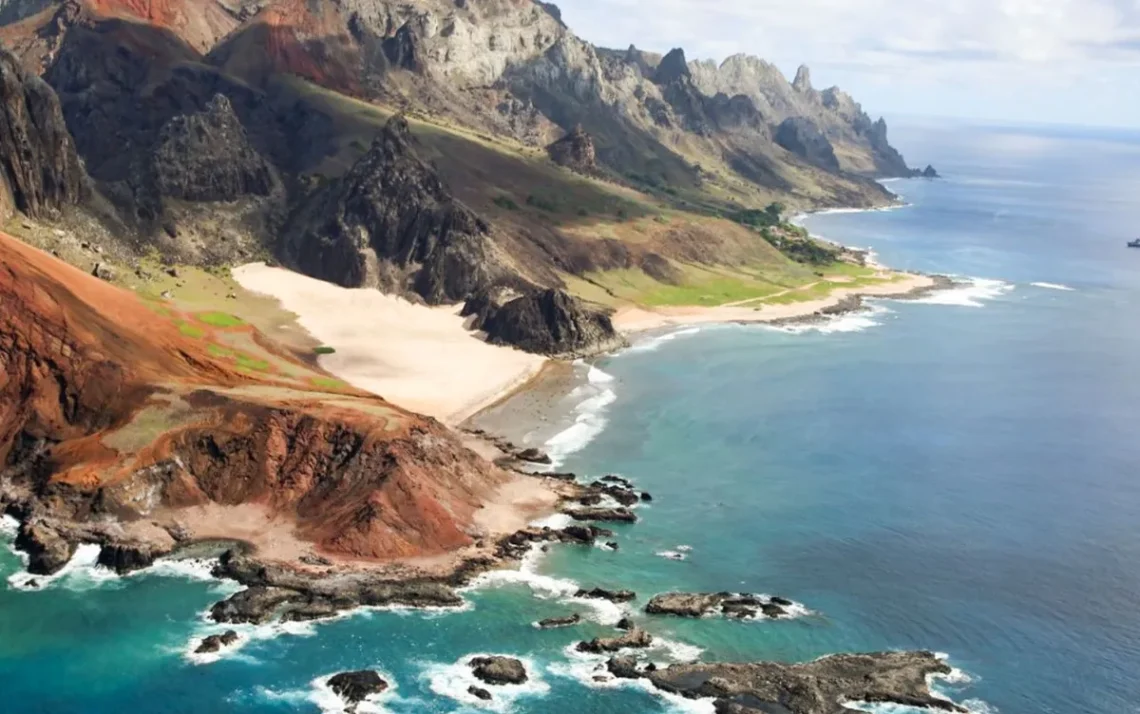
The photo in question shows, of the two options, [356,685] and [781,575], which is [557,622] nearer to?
[356,685]

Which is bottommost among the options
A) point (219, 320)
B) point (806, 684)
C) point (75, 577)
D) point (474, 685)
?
point (474, 685)

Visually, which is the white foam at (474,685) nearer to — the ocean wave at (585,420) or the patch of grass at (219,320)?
the ocean wave at (585,420)

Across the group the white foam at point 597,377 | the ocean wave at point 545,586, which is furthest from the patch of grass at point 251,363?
the white foam at point 597,377

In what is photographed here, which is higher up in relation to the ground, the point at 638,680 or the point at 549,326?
the point at 549,326

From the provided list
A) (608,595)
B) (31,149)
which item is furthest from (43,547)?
(31,149)

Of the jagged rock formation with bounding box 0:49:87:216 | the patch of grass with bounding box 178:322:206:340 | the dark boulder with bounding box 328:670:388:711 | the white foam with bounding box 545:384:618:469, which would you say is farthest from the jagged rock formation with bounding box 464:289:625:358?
the dark boulder with bounding box 328:670:388:711

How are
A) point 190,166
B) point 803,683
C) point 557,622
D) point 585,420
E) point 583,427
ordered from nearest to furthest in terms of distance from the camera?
1. point 803,683
2. point 557,622
3. point 583,427
4. point 585,420
5. point 190,166
